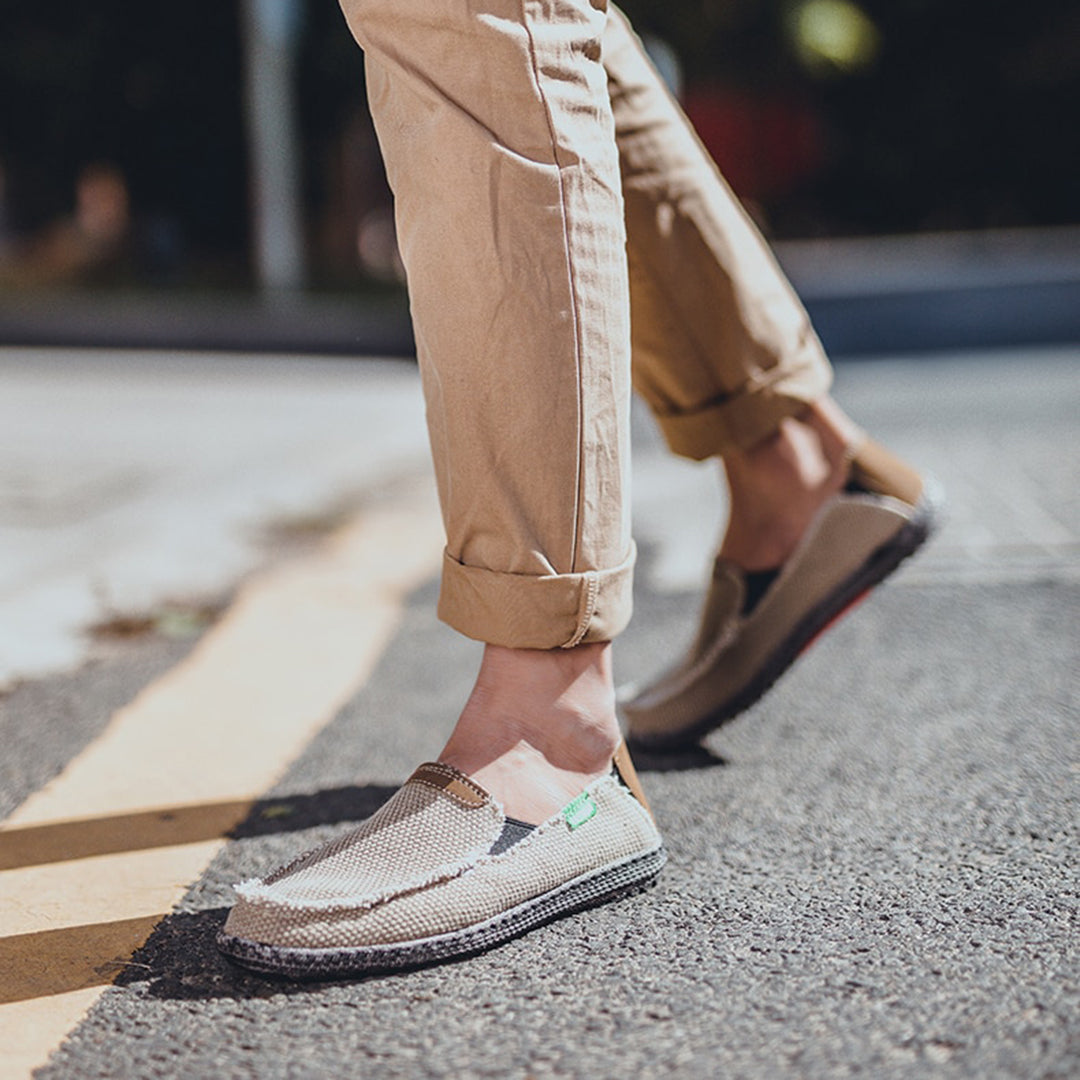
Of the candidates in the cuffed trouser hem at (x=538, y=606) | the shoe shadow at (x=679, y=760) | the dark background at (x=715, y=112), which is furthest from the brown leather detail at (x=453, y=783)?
the dark background at (x=715, y=112)

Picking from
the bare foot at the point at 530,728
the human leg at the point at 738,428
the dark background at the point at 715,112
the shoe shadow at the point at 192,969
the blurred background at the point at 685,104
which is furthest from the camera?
the dark background at the point at 715,112

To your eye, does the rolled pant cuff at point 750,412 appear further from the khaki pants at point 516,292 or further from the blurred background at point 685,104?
the blurred background at point 685,104

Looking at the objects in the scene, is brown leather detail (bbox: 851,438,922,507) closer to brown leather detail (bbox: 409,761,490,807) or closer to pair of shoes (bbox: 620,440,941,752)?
pair of shoes (bbox: 620,440,941,752)

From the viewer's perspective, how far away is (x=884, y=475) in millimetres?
1465

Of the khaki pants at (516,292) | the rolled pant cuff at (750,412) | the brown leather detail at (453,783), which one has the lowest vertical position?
the brown leather detail at (453,783)

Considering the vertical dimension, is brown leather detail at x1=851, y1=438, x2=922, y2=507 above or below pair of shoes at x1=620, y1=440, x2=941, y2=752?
above

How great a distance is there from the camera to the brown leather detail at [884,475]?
1459 mm

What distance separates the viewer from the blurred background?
58.4ft

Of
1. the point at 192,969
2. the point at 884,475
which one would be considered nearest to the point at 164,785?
the point at 192,969

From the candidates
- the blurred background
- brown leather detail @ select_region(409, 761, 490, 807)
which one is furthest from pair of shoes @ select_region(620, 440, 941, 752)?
the blurred background

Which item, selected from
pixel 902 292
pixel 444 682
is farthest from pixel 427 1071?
pixel 902 292

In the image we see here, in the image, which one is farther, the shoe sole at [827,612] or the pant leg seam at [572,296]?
the shoe sole at [827,612]

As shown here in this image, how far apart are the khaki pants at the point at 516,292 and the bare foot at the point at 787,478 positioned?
384 mm

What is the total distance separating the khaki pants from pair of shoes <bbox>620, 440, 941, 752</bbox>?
0.35m
